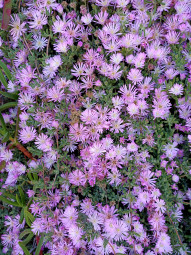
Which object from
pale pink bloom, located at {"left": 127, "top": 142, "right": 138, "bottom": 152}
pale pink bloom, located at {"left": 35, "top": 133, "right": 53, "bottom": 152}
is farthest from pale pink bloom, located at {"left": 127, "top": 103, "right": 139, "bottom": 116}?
pale pink bloom, located at {"left": 35, "top": 133, "right": 53, "bottom": 152}

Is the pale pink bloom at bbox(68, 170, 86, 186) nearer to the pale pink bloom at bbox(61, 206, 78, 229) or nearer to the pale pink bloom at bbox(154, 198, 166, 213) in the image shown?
the pale pink bloom at bbox(61, 206, 78, 229)

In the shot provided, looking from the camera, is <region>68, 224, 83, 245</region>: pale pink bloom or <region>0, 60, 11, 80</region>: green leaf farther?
<region>0, 60, 11, 80</region>: green leaf

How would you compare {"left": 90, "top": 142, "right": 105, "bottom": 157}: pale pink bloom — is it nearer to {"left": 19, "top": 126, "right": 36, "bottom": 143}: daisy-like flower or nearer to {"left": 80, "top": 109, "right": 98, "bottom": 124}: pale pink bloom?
{"left": 80, "top": 109, "right": 98, "bottom": 124}: pale pink bloom

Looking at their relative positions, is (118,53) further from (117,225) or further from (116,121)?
(117,225)

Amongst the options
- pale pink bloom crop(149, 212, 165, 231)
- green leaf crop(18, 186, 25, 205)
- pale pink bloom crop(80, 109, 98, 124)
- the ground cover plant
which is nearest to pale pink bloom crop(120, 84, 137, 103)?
the ground cover plant

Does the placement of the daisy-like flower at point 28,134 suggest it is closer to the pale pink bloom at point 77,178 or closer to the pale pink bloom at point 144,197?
the pale pink bloom at point 77,178

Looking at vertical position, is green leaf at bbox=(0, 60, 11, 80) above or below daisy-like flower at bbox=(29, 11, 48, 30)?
below

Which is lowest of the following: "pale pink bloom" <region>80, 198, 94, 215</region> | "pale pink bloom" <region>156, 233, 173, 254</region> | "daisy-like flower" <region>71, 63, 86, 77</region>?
"pale pink bloom" <region>156, 233, 173, 254</region>

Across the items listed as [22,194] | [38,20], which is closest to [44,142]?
[22,194]

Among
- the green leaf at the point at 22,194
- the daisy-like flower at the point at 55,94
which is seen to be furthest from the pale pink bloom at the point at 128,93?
the green leaf at the point at 22,194
